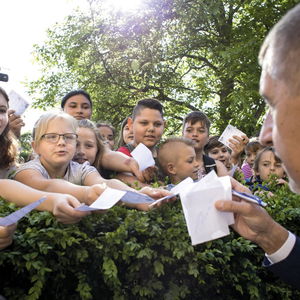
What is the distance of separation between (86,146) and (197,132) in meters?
2.16

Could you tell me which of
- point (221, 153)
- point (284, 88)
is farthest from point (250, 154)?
point (284, 88)

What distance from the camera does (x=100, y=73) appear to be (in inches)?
731

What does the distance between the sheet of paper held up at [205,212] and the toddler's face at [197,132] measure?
4.02m

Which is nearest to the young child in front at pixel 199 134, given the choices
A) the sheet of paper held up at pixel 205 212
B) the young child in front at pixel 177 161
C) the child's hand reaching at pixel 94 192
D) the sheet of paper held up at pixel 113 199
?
the young child in front at pixel 177 161

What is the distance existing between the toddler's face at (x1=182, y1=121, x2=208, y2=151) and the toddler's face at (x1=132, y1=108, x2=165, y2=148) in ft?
2.91

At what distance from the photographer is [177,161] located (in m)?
4.96

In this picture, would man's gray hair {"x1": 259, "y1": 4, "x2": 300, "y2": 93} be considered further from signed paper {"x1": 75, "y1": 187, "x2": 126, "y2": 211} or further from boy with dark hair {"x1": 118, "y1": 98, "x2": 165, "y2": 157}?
boy with dark hair {"x1": 118, "y1": 98, "x2": 165, "y2": 157}

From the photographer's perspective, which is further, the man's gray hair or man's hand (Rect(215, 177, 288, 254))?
man's hand (Rect(215, 177, 288, 254))

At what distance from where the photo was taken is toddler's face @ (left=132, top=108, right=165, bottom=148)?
541 centimetres

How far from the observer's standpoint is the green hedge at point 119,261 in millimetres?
2539

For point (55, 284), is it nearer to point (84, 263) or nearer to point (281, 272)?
point (84, 263)

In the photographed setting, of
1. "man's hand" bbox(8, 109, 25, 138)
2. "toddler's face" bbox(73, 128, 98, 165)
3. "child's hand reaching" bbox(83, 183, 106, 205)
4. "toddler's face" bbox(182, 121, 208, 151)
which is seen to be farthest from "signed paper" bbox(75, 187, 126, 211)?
"toddler's face" bbox(182, 121, 208, 151)

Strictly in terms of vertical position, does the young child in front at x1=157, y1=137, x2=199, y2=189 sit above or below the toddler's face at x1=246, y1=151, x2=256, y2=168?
above

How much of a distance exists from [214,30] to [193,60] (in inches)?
94.6
